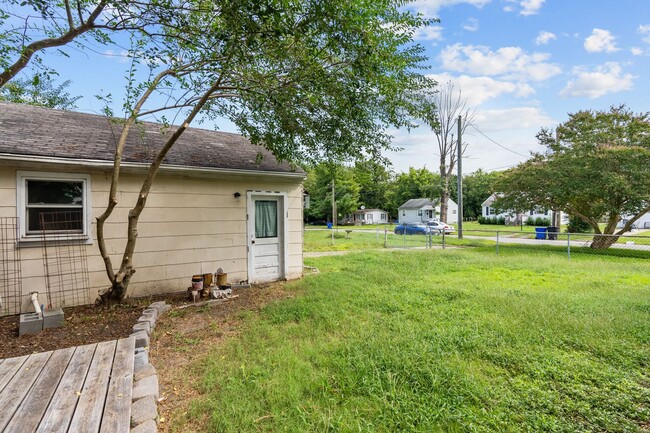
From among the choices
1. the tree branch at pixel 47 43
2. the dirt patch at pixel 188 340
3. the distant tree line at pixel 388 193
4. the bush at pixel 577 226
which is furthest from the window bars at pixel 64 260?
the bush at pixel 577 226

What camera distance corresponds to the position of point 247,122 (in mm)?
5473

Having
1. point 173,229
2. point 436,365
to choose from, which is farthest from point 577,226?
point 173,229

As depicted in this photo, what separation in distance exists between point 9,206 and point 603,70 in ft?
48.3

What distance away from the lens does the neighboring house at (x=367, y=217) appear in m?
43.4

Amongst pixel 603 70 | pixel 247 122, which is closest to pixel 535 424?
pixel 247 122

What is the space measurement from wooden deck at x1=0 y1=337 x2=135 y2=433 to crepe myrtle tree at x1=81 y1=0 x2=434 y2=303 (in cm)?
236

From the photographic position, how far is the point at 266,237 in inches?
267

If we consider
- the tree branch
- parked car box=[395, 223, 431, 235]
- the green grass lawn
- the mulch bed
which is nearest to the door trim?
the green grass lawn

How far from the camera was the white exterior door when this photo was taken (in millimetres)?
6547

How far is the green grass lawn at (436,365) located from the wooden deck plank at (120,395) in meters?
0.49

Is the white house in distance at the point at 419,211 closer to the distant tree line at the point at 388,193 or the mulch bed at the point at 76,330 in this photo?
the distant tree line at the point at 388,193

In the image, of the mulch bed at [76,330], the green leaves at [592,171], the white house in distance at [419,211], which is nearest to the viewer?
the mulch bed at [76,330]

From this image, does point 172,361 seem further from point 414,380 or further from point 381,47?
point 381,47

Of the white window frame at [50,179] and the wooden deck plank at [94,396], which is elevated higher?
the white window frame at [50,179]
